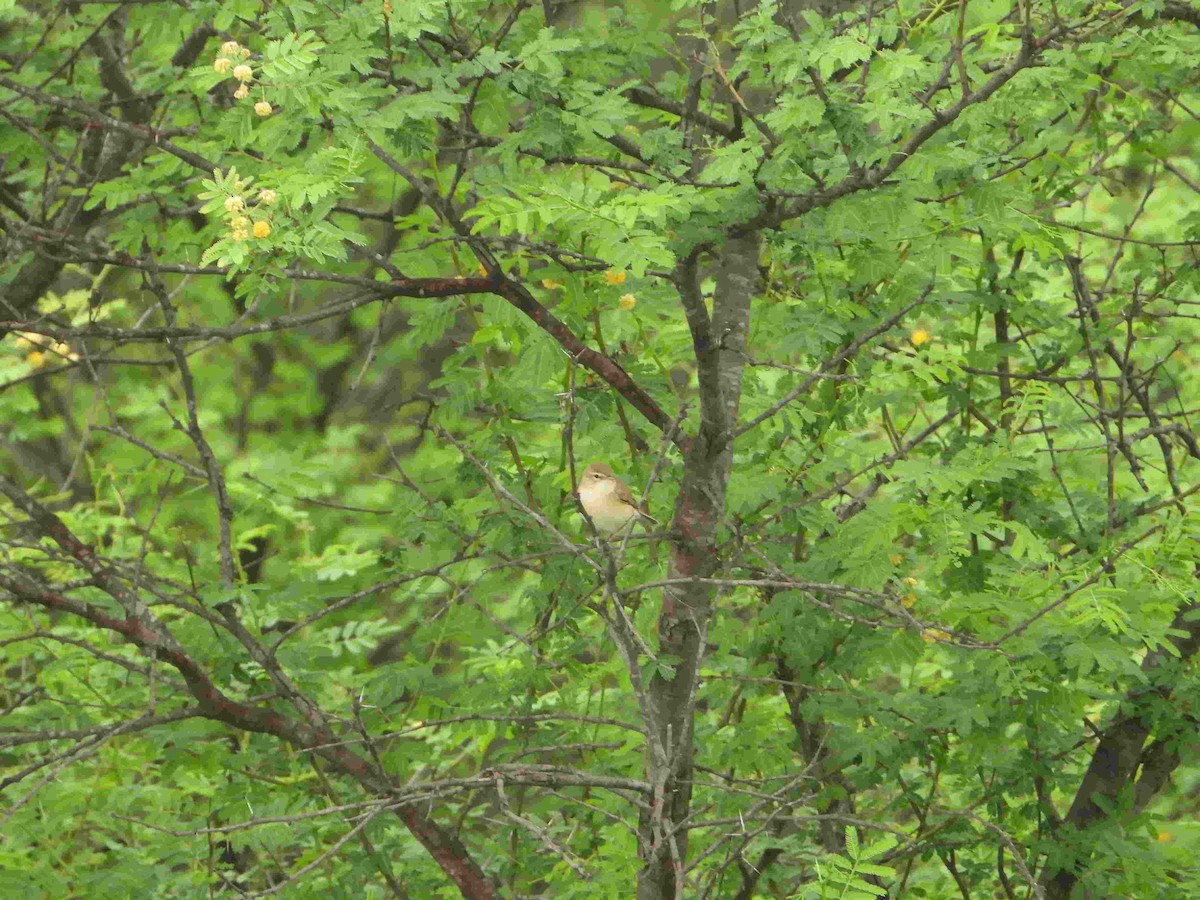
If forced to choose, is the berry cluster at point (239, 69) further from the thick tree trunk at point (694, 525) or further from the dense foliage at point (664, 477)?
the thick tree trunk at point (694, 525)

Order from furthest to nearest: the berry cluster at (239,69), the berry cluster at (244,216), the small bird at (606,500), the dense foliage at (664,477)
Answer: the small bird at (606,500) → the dense foliage at (664,477) → the berry cluster at (239,69) → the berry cluster at (244,216)

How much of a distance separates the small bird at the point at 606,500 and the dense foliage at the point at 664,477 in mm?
146

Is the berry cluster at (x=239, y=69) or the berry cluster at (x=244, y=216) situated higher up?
the berry cluster at (x=239, y=69)

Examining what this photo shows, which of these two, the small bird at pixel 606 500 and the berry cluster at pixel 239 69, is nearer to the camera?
the berry cluster at pixel 239 69

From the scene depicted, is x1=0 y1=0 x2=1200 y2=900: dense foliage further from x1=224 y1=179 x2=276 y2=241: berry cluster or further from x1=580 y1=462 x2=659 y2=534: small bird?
x1=580 y1=462 x2=659 y2=534: small bird

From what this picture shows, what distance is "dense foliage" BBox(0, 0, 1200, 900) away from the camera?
3.76m

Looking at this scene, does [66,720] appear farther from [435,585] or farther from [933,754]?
[933,754]

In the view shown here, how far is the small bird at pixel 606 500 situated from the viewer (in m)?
4.49

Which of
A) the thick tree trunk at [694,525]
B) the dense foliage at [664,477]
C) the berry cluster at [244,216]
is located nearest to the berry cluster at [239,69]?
the dense foliage at [664,477]

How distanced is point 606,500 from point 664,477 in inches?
12.2

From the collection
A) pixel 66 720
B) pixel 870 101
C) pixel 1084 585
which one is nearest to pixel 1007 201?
pixel 870 101

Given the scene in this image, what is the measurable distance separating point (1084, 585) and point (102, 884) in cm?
335

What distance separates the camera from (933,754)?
16.6 ft

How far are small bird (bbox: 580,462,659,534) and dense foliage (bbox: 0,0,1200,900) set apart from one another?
15 centimetres
